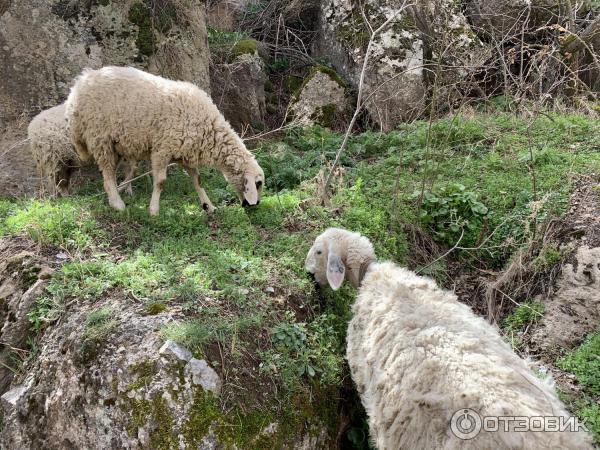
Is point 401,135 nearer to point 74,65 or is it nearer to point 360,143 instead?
point 360,143

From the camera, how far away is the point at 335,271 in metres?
4.25

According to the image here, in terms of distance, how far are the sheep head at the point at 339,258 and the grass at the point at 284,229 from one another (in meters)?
0.19

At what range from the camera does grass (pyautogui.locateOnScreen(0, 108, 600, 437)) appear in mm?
3965

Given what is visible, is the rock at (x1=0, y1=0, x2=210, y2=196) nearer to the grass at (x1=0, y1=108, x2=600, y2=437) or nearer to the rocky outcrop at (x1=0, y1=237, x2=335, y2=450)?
the grass at (x1=0, y1=108, x2=600, y2=437)

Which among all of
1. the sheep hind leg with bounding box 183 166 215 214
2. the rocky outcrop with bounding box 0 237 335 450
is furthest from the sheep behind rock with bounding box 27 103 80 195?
the rocky outcrop with bounding box 0 237 335 450

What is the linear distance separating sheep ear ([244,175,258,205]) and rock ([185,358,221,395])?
2780 millimetres

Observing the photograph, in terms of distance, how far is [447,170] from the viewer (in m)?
6.65

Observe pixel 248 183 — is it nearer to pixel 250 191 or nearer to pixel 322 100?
pixel 250 191

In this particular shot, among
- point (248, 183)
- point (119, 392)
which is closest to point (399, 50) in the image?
point (248, 183)

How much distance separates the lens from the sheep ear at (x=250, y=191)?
6.09m

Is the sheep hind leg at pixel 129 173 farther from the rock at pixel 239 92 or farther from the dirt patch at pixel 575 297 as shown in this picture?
the dirt patch at pixel 575 297

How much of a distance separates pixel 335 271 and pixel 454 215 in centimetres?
221

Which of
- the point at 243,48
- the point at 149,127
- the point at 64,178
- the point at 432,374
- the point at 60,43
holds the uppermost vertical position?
the point at 60,43

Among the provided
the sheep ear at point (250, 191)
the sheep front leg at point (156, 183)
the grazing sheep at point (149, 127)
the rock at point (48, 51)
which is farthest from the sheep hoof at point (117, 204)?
the rock at point (48, 51)
